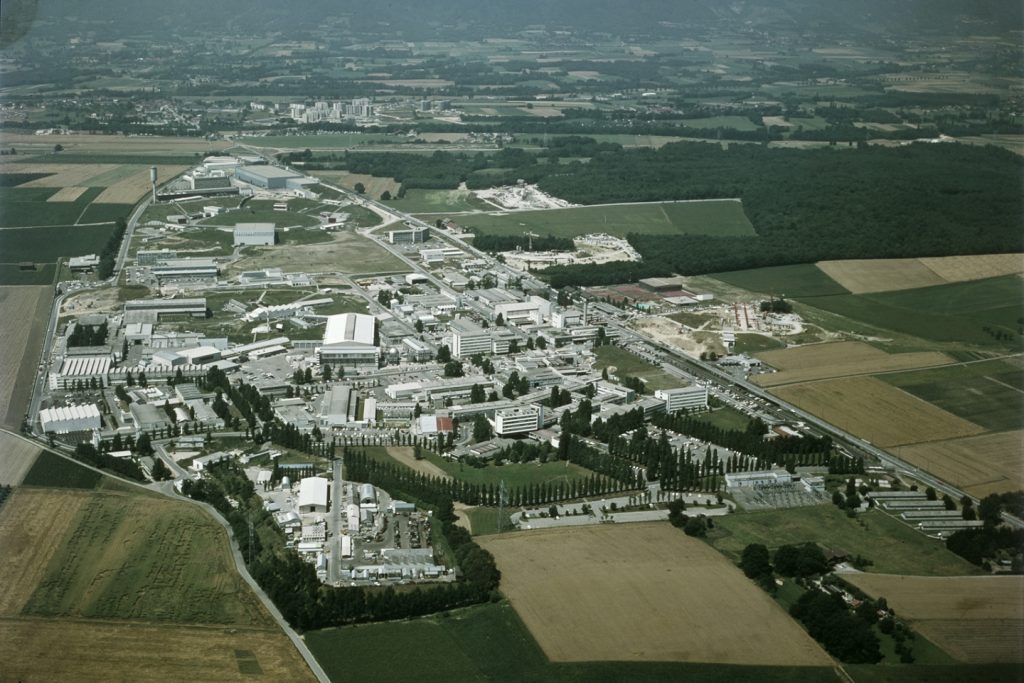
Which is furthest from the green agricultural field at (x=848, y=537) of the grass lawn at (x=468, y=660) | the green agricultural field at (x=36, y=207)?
the green agricultural field at (x=36, y=207)

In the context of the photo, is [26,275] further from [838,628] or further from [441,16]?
[441,16]

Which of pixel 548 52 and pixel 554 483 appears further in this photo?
pixel 548 52

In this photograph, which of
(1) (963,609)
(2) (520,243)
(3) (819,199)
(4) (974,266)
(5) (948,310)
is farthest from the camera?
(3) (819,199)

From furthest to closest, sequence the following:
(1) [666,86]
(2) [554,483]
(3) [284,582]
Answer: (1) [666,86], (2) [554,483], (3) [284,582]

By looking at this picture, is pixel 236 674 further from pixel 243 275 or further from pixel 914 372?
pixel 243 275

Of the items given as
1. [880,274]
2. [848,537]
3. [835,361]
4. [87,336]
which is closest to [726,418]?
[835,361]

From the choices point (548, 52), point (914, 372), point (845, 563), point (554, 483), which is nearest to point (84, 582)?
point (554, 483)
